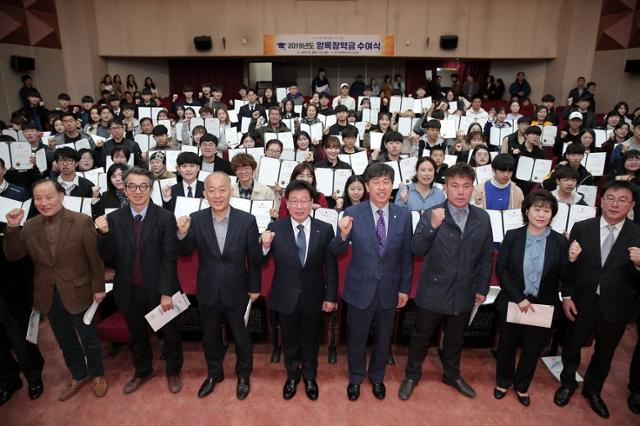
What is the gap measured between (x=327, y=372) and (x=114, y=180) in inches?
110

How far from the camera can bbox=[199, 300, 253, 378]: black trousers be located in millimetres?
2732

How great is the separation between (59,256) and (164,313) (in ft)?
2.60

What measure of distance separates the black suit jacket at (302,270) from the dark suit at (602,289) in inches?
63.9

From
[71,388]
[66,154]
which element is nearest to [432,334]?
[71,388]

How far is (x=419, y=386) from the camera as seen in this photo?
304 centimetres

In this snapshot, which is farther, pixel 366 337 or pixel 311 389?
pixel 311 389

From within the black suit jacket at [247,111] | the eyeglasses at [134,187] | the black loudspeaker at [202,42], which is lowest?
the eyeglasses at [134,187]

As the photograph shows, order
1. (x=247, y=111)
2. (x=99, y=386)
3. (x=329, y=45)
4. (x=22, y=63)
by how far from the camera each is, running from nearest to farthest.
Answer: (x=99, y=386), (x=247, y=111), (x=22, y=63), (x=329, y=45)

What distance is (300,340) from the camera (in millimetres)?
2840

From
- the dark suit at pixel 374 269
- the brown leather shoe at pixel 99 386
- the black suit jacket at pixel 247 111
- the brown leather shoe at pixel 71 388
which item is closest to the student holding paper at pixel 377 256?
the dark suit at pixel 374 269

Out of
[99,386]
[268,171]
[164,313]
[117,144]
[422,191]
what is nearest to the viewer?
[164,313]

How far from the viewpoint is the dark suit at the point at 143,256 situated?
2.62m

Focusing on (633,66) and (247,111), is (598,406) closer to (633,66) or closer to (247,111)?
(247,111)

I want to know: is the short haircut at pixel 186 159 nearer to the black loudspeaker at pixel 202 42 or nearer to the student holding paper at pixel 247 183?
the student holding paper at pixel 247 183
